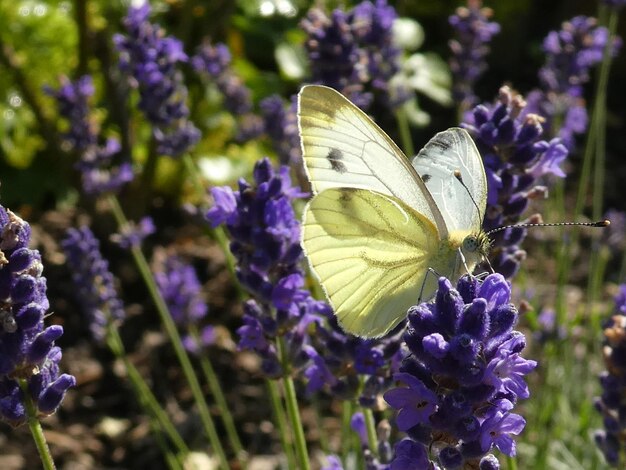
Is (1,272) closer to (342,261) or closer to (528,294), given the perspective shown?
(342,261)

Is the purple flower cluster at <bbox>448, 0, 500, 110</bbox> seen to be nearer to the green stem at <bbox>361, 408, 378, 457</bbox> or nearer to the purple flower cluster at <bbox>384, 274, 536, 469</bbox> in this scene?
the green stem at <bbox>361, 408, 378, 457</bbox>

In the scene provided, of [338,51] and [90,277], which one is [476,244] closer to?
[338,51]

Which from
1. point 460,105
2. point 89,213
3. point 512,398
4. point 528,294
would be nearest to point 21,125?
point 89,213

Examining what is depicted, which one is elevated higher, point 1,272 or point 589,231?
point 1,272

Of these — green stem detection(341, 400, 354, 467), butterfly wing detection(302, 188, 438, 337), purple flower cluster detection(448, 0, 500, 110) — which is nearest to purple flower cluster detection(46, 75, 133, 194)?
green stem detection(341, 400, 354, 467)

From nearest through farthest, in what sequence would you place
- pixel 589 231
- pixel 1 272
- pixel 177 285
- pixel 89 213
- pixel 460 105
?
pixel 1 272 < pixel 177 285 < pixel 460 105 < pixel 89 213 < pixel 589 231

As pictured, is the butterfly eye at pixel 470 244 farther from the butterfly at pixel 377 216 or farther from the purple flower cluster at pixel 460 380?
the purple flower cluster at pixel 460 380
